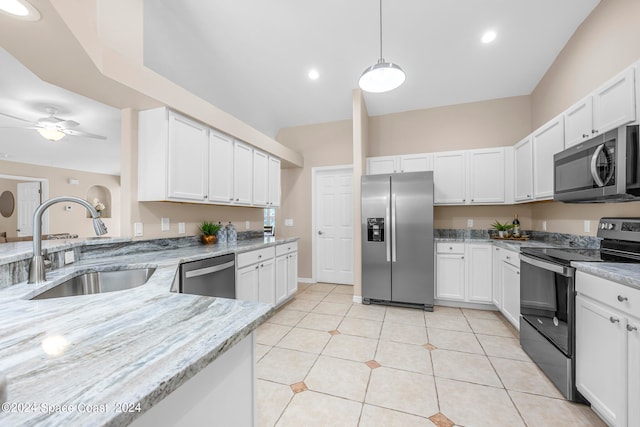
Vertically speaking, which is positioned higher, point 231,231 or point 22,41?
point 22,41

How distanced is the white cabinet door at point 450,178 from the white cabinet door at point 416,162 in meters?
0.08

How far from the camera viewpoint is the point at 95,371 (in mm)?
499

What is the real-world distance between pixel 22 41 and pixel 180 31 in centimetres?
140

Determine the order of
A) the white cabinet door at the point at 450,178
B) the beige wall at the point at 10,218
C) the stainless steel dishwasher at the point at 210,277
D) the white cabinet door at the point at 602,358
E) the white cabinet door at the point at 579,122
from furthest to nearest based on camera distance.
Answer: the beige wall at the point at 10,218
the white cabinet door at the point at 450,178
the white cabinet door at the point at 579,122
the stainless steel dishwasher at the point at 210,277
the white cabinet door at the point at 602,358

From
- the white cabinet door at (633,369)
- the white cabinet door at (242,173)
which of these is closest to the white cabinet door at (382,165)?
the white cabinet door at (242,173)

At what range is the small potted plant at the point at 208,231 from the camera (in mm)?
2971

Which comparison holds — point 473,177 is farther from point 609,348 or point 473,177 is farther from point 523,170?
point 609,348

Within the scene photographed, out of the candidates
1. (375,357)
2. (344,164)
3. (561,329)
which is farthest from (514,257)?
(344,164)

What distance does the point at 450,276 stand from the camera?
11.1ft

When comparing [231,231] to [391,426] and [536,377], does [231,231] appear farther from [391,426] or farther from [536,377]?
[536,377]

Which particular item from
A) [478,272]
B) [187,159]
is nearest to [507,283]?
[478,272]

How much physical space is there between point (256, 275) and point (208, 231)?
31.4 inches

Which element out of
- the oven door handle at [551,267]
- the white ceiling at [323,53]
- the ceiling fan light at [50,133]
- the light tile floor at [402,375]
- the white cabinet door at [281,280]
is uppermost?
the white ceiling at [323,53]

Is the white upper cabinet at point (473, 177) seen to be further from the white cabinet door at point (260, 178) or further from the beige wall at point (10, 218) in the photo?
the beige wall at point (10, 218)
